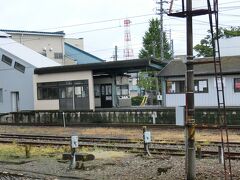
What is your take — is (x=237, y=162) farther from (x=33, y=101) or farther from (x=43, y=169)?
(x=33, y=101)

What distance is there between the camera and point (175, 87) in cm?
3838

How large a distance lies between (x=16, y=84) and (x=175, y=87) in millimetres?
14284

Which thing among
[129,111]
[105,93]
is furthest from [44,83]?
[129,111]

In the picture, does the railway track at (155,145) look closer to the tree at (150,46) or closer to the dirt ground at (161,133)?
the dirt ground at (161,133)

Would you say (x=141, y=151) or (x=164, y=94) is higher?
(x=164, y=94)

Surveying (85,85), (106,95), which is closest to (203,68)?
(106,95)

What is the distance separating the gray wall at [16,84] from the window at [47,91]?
124 cm

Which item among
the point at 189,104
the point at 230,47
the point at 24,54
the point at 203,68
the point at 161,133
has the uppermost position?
the point at 230,47

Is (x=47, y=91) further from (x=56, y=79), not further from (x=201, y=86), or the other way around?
(x=201, y=86)

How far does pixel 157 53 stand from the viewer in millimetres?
72125

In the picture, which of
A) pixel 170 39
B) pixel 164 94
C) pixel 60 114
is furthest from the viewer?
pixel 170 39

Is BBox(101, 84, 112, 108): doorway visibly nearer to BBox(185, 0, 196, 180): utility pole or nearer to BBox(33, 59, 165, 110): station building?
BBox(33, 59, 165, 110): station building

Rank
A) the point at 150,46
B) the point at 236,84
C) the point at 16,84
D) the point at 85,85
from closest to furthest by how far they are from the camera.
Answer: the point at 236,84, the point at 85,85, the point at 16,84, the point at 150,46

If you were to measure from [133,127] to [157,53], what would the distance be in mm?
45164
